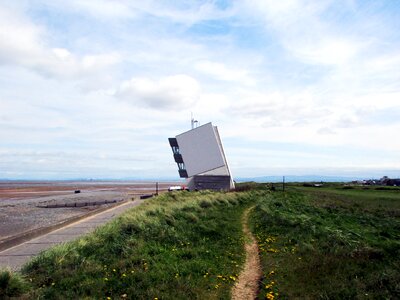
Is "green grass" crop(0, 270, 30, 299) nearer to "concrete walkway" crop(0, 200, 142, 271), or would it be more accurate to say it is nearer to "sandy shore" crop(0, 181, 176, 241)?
"concrete walkway" crop(0, 200, 142, 271)

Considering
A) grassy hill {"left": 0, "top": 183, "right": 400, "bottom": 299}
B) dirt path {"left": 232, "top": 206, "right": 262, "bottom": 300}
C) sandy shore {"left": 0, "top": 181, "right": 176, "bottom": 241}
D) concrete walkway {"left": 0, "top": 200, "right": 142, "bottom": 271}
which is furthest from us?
sandy shore {"left": 0, "top": 181, "right": 176, "bottom": 241}

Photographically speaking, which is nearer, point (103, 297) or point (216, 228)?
point (103, 297)

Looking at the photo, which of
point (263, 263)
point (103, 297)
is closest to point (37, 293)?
point (103, 297)

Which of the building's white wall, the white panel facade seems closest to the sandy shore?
the white panel facade

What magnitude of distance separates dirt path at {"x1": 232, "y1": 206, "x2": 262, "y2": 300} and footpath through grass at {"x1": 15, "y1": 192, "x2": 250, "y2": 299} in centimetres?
19

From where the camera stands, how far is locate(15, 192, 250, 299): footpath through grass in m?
6.96

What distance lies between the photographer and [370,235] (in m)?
13.6

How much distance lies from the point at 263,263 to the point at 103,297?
14.7 feet

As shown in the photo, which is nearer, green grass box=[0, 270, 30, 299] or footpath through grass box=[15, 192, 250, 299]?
green grass box=[0, 270, 30, 299]

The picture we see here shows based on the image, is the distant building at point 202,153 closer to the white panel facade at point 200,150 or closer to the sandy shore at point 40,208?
the white panel facade at point 200,150

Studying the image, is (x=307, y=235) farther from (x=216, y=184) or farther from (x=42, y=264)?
(x=216, y=184)

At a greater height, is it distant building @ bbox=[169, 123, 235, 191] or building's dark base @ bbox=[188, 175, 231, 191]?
distant building @ bbox=[169, 123, 235, 191]

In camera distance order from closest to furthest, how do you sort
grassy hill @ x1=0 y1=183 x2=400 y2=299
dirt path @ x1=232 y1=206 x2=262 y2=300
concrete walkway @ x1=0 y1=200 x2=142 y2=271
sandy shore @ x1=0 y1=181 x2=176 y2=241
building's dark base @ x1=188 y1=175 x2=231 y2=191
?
grassy hill @ x1=0 y1=183 x2=400 y2=299
dirt path @ x1=232 y1=206 x2=262 y2=300
concrete walkway @ x1=0 y1=200 x2=142 y2=271
sandy shore @ x1=0 y1=181 x2=176 y2=241
building's dark base @ x1=188 y1=175 x2=231 y2=191

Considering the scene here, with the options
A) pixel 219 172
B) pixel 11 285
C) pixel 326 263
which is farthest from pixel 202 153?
pixel 11 285
